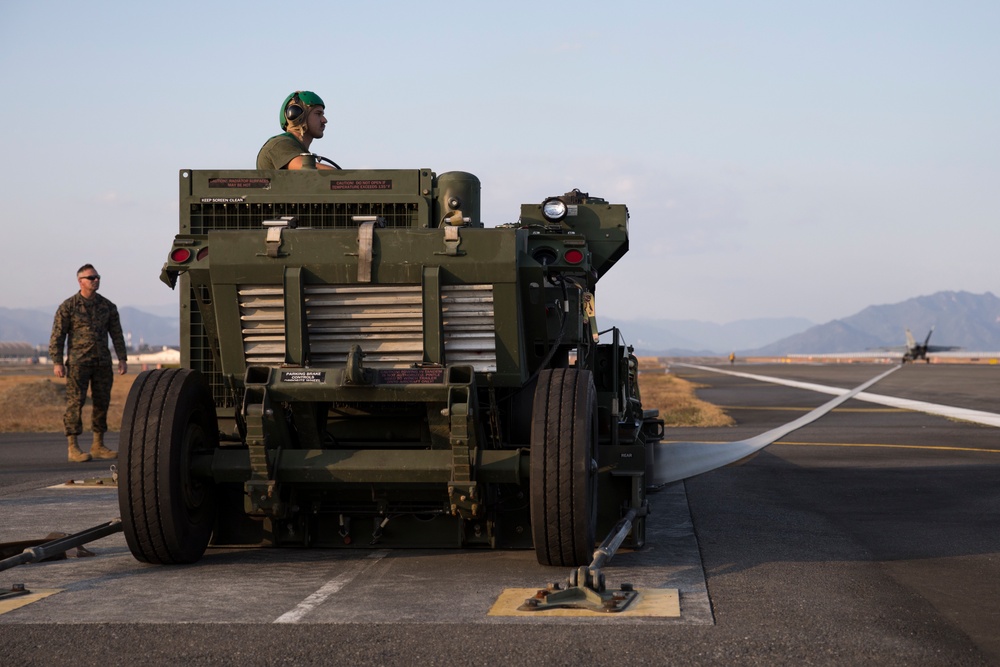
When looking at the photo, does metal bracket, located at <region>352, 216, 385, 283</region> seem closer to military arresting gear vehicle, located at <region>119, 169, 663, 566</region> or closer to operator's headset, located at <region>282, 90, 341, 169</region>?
military arresting gear vehicle, located at <region>119, 169, 663, 566</region>

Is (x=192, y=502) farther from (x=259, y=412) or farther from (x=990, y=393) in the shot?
(x=990, y=393)

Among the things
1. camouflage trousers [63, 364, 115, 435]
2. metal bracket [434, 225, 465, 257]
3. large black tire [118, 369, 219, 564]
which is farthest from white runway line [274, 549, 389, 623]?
camouflage trousers [63, 364, 115, 435]

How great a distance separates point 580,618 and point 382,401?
1.93m

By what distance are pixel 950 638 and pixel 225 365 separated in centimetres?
433

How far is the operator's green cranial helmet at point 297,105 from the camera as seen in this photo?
29.6ft

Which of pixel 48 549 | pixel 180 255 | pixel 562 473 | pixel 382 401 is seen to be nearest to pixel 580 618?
pixel 562 473

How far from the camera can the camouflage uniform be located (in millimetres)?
14328

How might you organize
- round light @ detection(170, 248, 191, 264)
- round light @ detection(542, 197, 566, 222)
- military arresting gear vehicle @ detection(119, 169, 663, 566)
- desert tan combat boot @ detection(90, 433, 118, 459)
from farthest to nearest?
desert tan combat boot @ detection(90, 433, 118, 459)
round light @ detection(542, 197, 566, 222)
round light @ detection(170, 248, 191, 264)
military arresting gear vehicle @ detection(119, 169, 663, 566)

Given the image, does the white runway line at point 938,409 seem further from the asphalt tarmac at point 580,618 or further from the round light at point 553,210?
the round light at point 553,210

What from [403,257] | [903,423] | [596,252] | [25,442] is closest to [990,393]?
[903,423]

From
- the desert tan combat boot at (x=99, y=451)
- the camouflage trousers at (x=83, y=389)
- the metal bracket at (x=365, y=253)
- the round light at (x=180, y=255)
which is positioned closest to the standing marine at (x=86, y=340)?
the camouflage trousers at (x=83, y=389)

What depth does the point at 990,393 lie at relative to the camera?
37594 mm

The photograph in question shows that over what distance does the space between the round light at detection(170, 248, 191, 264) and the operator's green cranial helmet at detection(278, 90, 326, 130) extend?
2.01 meters

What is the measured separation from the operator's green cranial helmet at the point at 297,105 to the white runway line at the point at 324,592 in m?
3.45
